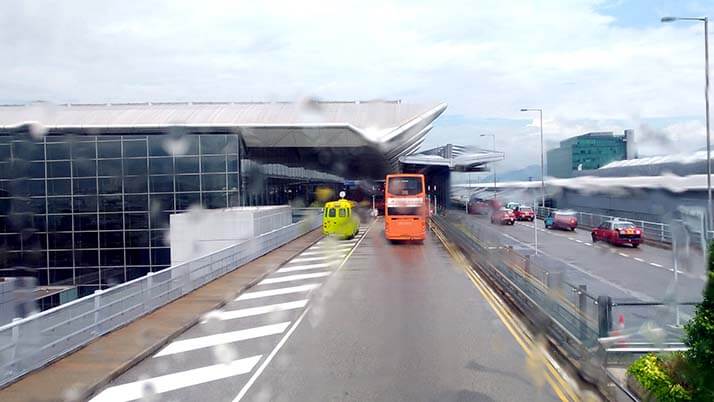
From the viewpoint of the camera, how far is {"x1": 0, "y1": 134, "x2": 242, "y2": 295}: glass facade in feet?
108

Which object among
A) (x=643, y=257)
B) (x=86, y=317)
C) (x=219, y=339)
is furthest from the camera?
(x=643, y=257)

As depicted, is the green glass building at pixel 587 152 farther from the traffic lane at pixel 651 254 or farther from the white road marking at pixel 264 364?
the white road marking at pixel 264 364

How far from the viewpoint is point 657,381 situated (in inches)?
286

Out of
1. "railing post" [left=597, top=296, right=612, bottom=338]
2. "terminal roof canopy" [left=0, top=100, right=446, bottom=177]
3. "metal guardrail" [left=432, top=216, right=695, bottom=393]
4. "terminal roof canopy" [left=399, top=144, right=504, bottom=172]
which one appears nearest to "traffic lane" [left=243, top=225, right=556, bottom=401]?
"metal guardrail" [left=432, top=216, right=695, bottom=393]

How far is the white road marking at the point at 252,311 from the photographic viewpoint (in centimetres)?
1515

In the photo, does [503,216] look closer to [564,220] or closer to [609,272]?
[564,220]

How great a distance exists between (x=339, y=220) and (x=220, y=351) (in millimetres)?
27917

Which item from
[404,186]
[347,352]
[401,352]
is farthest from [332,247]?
[401,352]

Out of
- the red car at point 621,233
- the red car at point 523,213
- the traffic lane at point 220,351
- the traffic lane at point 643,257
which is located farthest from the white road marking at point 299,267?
the red car at point 523,213

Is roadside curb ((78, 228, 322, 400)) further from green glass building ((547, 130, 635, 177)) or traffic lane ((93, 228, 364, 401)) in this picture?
green glass building ((547, 130, 635, 177))

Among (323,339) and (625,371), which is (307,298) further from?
(625,371)

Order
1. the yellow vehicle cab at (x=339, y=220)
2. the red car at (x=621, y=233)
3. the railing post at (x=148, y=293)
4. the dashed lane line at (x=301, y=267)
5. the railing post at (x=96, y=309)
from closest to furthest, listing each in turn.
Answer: the railing post at (x=96, y=309) → the railing post at (x=148, y=293) → the dashed lane line at (x=301, y=267) → the red car at (x=621, y=233) → the yellow vehicle cab at (x=339, y=220)

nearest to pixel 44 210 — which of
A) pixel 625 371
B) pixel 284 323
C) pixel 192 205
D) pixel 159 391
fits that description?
pixel 192 205

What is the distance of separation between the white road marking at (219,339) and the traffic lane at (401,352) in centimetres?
56
